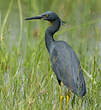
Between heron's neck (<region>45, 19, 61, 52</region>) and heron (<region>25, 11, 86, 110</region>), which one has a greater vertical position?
heron's neck (<region>45, 19, 61, 52</region>)

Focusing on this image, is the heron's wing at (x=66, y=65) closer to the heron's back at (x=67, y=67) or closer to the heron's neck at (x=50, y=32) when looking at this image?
the heron's back at (x=67, y=67)

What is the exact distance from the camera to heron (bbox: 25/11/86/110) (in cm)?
338

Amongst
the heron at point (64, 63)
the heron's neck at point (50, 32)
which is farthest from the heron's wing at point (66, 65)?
the heron's neck at point (50, 32)

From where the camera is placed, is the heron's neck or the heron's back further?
the heron's neck

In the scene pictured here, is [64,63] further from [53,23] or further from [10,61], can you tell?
[10,61]

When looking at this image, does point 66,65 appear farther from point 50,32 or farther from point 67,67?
point 50,32

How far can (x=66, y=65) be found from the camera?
11.9ft

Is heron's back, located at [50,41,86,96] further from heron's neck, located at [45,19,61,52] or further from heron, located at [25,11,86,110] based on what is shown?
heron's neck, located at [45,19,61,52]

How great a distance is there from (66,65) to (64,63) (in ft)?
0.12

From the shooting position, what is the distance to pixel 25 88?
10.7 feet

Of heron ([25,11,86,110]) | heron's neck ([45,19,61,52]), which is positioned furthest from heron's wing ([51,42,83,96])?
heron's neck ([45,19,61,52])

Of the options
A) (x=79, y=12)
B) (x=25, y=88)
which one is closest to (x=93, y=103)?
(x=25, y=88)

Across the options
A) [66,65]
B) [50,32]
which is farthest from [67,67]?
[50,32]

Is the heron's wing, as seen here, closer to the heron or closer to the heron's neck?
the heron
